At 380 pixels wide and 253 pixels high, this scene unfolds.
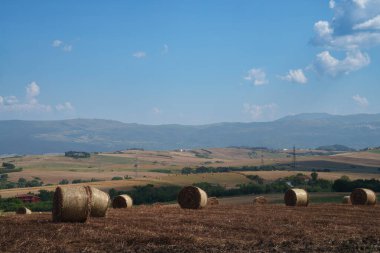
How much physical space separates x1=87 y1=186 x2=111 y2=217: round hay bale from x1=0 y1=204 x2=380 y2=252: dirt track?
0.55m

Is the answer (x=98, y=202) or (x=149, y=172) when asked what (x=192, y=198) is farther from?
(x=149, y=172)

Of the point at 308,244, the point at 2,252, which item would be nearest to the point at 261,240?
the point at 308,244

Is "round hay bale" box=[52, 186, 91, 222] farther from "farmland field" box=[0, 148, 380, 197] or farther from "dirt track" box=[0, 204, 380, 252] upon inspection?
"farmland field" box=[0, 148, 380, 197]

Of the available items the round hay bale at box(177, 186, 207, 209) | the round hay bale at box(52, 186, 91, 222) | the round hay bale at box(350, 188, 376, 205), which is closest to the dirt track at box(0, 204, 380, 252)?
the round hay bale at box(52, 186, 91, 222)

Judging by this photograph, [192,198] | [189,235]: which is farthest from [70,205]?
[192,198]

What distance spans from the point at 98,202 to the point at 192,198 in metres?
11.5

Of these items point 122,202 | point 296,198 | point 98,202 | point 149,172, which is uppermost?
point 98,202

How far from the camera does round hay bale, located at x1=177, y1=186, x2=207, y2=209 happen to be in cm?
3402

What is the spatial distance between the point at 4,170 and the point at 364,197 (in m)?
110

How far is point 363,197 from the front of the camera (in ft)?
127

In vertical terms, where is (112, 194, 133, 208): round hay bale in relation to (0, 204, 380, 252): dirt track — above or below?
below

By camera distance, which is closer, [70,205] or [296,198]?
[70,205]

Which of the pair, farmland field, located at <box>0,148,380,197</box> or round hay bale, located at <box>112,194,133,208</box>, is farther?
farmland field, located at <box>0,148,380,197</box>

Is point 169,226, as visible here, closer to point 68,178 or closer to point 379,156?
point 68,178
